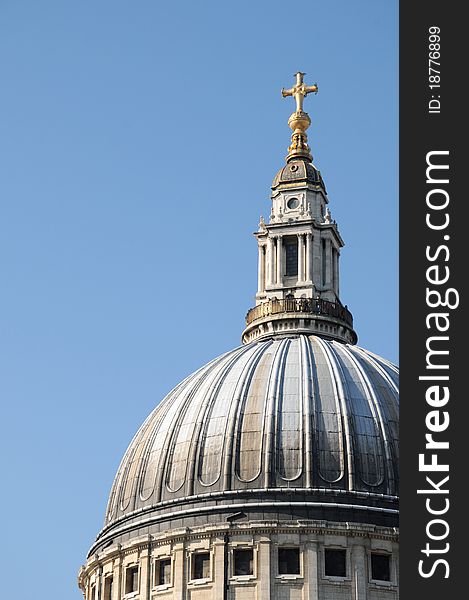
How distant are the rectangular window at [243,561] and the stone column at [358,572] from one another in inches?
199

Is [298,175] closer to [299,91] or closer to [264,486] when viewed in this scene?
[299,91]

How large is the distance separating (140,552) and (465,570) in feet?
163

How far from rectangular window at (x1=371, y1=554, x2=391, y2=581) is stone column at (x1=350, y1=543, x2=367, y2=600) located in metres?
0.71

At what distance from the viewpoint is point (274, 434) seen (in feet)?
285

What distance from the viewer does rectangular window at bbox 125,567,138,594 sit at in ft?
287

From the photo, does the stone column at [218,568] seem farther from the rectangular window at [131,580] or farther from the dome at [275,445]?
the rectangular window at [131,580]

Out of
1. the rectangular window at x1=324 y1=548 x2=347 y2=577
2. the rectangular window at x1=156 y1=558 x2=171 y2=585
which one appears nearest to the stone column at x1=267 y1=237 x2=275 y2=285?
the rectangular window at x1=156 y1=558 x2=171 y2=585

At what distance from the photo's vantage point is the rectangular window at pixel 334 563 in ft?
274

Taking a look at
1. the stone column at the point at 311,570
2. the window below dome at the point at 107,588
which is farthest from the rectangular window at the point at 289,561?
the window below dome at the point at 107,588

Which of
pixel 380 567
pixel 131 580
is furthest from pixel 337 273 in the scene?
pixel 131 580

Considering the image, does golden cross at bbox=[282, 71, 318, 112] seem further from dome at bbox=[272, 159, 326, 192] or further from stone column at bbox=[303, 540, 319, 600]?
stone column at bbox=[303, 540, 319, 600]

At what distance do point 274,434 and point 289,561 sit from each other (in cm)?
691

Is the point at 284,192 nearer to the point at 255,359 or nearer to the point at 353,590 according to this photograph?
the point at 255,359

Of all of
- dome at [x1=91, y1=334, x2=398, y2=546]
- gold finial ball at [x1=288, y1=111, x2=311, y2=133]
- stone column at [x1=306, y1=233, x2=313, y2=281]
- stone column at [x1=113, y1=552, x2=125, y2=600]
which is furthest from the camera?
gold finial ball at [x1=288, y1=111, x2=311, y2=133]
